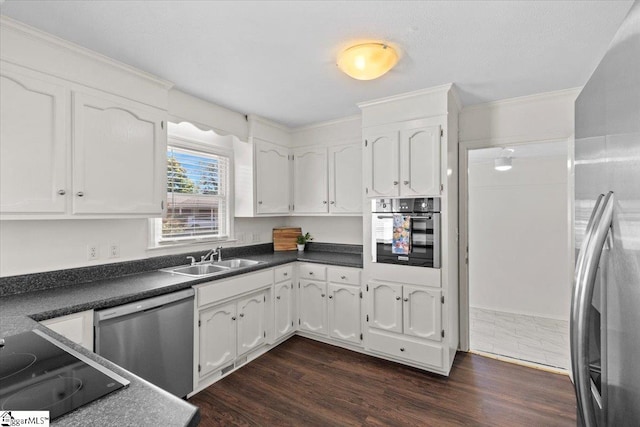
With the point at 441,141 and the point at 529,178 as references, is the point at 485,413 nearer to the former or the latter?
the point at 441,141

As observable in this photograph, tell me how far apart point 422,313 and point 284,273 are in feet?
4.53

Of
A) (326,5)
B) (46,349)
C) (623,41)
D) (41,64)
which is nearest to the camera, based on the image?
(623,41)

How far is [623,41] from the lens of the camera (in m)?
0.55

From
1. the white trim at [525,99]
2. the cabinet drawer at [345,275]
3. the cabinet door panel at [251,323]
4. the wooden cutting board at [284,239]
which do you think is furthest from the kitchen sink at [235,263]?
the white trim at [525,99]

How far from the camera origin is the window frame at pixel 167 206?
8.72 feet

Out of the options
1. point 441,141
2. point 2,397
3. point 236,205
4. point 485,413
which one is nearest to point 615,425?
point 2,397

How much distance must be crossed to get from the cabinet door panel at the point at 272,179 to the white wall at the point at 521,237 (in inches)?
112

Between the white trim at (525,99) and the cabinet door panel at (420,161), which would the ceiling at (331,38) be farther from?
the cabinet door panel at (420,161)

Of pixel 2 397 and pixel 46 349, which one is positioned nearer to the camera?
pixel 2 397

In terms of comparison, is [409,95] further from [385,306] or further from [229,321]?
[229,321]

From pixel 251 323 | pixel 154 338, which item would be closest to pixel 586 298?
pixel 154 338

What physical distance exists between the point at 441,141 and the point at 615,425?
229 cm

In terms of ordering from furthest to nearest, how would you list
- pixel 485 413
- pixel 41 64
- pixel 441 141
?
pixel 441 141
pixel 485 413
pixel 41 64

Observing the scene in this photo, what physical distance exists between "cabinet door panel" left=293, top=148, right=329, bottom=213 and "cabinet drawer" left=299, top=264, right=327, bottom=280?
2.22 ft
